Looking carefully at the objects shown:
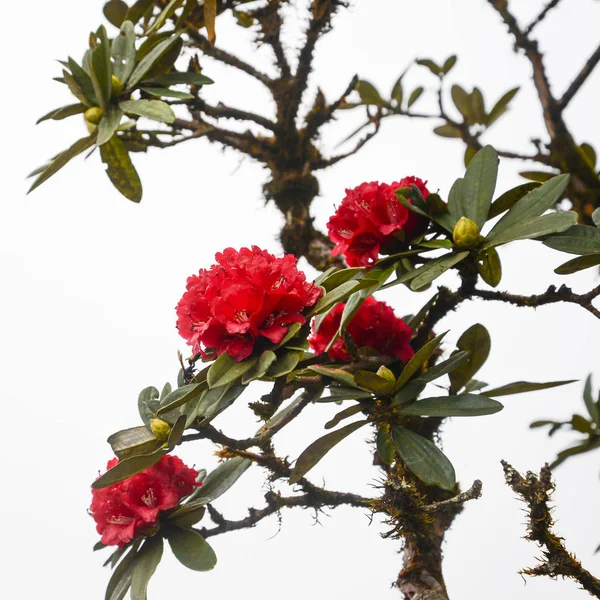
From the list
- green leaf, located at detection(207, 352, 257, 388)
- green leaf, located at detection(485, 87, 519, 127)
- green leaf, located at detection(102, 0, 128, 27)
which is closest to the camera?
green leaf, located at detection(207, 352, 257, 388)

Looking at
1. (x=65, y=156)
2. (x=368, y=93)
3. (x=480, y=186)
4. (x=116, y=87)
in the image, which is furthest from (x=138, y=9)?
(x=480, y=186)

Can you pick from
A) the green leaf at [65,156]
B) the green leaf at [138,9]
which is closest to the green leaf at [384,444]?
the green leaf at [65,156]

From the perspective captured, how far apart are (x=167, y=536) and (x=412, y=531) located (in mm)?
317

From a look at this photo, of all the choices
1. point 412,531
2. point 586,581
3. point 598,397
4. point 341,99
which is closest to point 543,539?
point 586,581

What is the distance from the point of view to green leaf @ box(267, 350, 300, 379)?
72 cm

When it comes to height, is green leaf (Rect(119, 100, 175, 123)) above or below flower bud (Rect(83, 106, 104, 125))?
below

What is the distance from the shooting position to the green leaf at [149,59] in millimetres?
1068

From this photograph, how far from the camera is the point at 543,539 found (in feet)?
2.62

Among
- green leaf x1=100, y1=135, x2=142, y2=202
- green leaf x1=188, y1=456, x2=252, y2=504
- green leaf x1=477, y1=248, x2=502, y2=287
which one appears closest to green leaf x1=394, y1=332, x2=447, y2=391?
green leaf x1=477, y1=248, x2=502, y2=287

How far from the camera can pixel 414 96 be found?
1.60 meters

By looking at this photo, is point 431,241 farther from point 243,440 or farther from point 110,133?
point 110,133

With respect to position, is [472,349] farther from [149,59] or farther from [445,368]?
[149,59]

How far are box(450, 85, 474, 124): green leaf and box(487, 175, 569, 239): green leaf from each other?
0.77 metres

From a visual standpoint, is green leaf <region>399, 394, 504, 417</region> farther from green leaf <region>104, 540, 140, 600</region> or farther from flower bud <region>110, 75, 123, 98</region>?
flower bud <region>110, 75, 123, 98</region>
